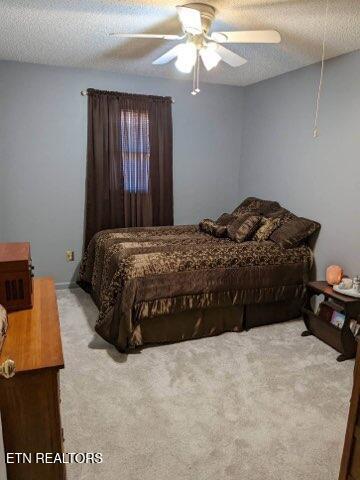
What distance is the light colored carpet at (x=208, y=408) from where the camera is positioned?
70.3 inches

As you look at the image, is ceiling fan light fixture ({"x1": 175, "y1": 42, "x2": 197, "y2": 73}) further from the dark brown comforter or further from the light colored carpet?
the light colored carpet

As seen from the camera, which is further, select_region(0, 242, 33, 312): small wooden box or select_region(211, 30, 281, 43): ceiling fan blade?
select_region(211, 30, 281, 43): ceiling fan blade

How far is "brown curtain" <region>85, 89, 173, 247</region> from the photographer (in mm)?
4027

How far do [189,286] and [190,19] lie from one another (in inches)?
73.5

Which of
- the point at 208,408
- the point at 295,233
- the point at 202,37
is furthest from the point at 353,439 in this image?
the point at 295,233

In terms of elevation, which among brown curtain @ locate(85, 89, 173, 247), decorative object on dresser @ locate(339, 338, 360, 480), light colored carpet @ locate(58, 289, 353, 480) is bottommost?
light colored carpet @ locate(58, 289, 353, 480)

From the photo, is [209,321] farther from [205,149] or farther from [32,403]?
[205,149]

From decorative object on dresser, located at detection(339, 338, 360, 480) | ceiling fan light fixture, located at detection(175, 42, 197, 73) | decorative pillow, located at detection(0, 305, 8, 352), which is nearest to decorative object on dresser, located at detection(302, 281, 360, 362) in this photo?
decorative object on dresser, located at detection(339, 338, 360, 480)

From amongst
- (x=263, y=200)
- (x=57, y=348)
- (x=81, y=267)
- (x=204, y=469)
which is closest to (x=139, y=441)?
(x=204, y=469)

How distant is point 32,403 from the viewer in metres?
1.15

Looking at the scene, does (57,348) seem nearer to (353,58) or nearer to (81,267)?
(81,267)

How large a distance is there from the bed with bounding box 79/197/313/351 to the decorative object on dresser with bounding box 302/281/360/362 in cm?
27

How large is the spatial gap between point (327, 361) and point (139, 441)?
163 centimetres

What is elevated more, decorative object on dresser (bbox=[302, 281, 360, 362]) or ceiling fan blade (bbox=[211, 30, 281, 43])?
ceiling fan blade (bbox=[211, 30, 281, 43])
